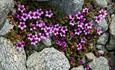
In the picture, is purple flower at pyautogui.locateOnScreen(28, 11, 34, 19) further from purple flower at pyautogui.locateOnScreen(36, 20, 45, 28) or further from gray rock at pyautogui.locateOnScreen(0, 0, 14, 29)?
gray rock at pyautogui.locateOnScreen(0, 0, 14, 29)

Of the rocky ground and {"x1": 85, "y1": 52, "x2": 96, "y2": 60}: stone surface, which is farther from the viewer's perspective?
{"x1": 85, "y1": 52, "x2": 96, "y2": 60}: stone surface

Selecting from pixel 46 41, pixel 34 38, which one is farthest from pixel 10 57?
pixel 46 41

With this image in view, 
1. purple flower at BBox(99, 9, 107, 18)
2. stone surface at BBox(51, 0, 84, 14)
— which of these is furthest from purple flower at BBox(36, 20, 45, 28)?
purple flower at BBox(99, 9, 107, 18)

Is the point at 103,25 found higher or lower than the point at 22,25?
lower

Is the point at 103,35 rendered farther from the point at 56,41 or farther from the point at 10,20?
the point at 10,20

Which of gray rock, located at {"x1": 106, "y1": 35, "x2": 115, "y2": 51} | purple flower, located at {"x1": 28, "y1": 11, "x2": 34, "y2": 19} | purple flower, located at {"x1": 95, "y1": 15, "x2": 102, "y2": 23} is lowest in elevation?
gray rock, located at {"x1": 106, "y1": 35, "x2": 115, "y2": 51}

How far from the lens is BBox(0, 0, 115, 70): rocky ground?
656cm

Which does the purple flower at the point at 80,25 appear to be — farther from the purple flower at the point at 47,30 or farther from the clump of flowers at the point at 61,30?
the purple flower at the point at 47,30

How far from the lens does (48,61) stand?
22.4 ft

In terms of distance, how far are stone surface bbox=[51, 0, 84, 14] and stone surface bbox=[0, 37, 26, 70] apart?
1.55 metres

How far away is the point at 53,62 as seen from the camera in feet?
22.4

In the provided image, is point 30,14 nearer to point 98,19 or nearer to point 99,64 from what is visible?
point 98,19

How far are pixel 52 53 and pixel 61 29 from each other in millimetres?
822

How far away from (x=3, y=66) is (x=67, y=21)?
210 cm
